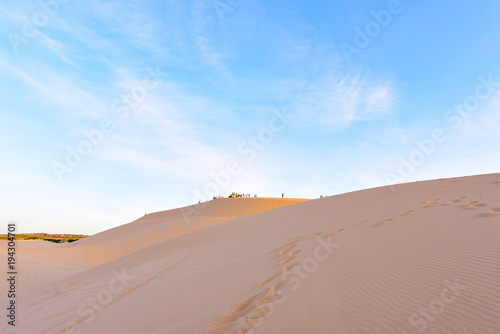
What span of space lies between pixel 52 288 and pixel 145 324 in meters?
7.09

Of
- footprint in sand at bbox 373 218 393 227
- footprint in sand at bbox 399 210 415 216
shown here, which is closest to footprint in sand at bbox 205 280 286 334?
footprint in sand at bbox 373 218 393 227

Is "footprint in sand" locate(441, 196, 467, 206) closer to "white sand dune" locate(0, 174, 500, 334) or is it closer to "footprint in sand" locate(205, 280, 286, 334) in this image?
"white sand dune" locate(0, 174, 500, 334)

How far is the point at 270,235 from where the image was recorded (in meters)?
8.25

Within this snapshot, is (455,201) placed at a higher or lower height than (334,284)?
higher

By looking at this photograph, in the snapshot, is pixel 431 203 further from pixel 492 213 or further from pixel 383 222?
pixel 492 213

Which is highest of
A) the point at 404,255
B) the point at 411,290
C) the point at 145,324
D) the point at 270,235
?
the point at 270,235

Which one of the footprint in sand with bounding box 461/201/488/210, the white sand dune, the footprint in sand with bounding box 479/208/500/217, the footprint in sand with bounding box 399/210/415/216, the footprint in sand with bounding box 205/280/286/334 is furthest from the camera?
the footprint in sand with bounding box 399/210/415/216

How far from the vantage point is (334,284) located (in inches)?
136

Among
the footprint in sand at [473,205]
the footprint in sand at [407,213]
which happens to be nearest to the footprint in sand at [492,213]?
the footprint in sand at [473,205]

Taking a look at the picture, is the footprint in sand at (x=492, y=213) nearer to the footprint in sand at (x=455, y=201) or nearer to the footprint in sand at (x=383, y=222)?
the footprint in sand at (x=455, y=201)

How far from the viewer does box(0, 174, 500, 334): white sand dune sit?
8.45 feet

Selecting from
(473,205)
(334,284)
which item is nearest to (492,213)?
(473,205)

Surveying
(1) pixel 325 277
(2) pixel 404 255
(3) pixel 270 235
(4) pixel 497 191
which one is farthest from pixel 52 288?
(4) pixel 497 191

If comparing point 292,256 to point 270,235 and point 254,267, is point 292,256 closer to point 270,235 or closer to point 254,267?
point 254,267
